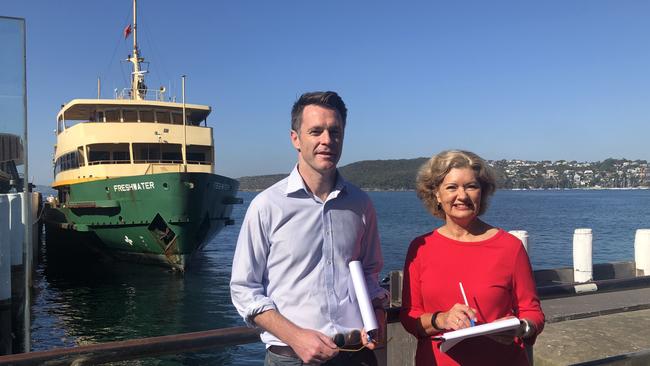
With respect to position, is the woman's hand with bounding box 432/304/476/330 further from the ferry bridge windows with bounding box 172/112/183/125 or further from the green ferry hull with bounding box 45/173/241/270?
the ferry bridge windows with bounding box 172/112/183/125

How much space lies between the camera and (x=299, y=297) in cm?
201

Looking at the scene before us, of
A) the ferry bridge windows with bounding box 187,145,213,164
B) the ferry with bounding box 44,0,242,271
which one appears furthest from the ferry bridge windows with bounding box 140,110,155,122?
the ferry bridge windows with bounding box 187,145,213,164

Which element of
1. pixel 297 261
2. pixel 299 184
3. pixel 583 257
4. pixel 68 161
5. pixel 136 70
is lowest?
pixel 583 257

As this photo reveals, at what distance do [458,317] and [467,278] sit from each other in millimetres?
207

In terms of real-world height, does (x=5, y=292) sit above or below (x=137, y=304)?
above

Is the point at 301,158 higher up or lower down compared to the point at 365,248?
higher up

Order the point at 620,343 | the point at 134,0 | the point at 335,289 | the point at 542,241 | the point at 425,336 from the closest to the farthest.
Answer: the point at 335,289 → the point at 425,336 → the point at 620,343 → the point at 134,0 → the point at 542,241

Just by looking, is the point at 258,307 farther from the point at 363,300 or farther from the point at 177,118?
the point at 177,118

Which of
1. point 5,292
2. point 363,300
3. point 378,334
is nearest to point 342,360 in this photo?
point 378,334

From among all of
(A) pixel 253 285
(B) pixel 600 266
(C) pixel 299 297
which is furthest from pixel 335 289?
(B) pixel 600 266

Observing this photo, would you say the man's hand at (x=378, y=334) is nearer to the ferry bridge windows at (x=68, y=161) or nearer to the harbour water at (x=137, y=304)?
the harbour water at (x=137, y=304)

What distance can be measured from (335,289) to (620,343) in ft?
14.5

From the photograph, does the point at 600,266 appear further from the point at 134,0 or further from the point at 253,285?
the point at 134,0

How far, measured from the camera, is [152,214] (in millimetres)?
16328
